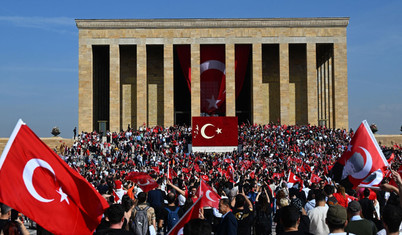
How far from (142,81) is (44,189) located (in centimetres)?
4560

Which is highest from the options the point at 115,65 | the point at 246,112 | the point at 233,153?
the point at 115,65

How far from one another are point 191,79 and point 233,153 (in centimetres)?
1686

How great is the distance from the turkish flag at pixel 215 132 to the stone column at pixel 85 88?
16930 mm

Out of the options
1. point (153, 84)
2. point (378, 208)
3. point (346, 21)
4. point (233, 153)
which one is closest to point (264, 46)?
point (346, 21)

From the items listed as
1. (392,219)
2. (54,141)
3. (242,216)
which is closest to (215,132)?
(54,141)

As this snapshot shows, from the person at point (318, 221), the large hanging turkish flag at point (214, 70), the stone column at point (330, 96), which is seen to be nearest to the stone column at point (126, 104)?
the large hanging turkish flag at point (214, 70)

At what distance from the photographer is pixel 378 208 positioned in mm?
10375

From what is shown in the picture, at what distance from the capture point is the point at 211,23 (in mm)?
51094

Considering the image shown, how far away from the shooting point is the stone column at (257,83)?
2015 inches

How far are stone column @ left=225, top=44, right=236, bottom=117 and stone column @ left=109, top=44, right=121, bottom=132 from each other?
1074 cm

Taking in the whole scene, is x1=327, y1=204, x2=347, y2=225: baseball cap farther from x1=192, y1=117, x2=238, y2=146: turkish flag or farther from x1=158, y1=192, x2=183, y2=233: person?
x1=192, y1=117, x2=238, y2=146: turkish flag

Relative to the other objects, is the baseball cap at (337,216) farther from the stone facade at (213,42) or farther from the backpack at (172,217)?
the stone facade at (213,42)

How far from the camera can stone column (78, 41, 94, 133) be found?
50.8m

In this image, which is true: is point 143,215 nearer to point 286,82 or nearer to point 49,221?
point 49,221
